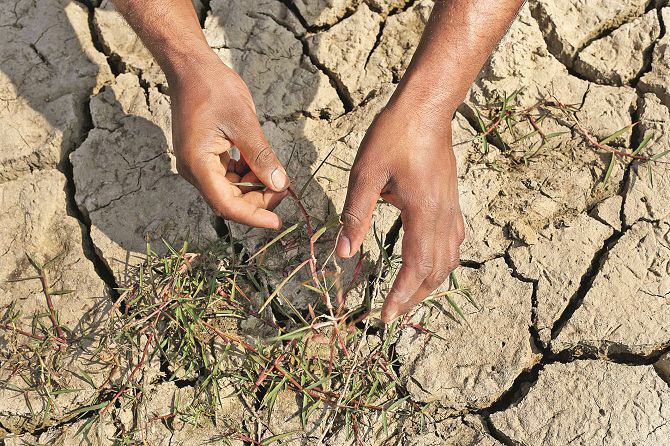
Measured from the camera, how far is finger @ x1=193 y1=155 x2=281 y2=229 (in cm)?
196

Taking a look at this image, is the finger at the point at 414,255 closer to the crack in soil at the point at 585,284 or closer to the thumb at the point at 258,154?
the thumb at the point at 258,154

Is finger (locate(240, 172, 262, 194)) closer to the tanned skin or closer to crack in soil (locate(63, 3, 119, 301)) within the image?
the tanned skin

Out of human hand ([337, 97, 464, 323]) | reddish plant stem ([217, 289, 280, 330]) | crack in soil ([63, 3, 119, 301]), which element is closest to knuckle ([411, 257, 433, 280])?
human hand ([337, 97, 464, 323])

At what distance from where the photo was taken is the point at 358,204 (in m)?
1.86

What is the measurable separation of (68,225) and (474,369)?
1834 mm

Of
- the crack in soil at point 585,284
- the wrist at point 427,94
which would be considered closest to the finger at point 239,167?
the wrist at point 427,94

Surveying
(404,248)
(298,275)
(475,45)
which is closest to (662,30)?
(475,45)

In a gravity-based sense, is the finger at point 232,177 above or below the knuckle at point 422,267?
above

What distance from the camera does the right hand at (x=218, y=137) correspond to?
195 cm

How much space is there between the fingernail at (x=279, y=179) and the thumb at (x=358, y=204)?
0.27 m

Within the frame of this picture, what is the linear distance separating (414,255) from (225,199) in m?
0.69

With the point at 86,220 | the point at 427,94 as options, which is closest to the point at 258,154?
the point at 427,94

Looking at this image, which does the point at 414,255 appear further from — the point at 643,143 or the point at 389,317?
the point at 643,143

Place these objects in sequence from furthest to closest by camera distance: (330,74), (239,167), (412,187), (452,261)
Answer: (330,74), (239,167), (452,261), (412,187)
